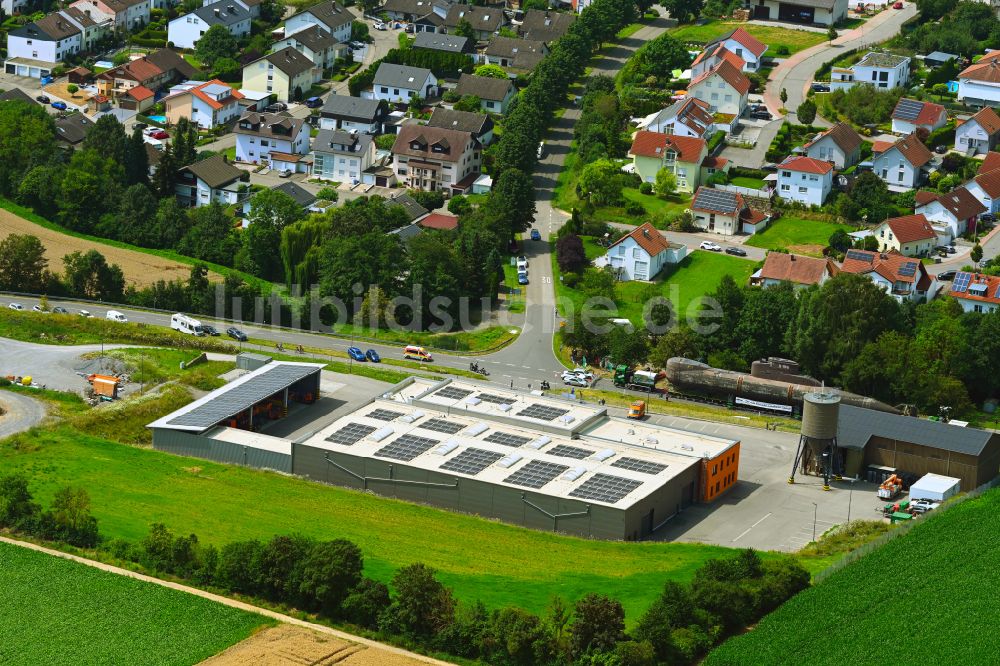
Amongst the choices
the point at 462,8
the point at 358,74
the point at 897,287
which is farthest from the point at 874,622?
the point at 462,8

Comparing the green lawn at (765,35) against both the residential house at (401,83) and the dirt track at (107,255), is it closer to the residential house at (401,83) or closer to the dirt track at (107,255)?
the residential house at (401,83)

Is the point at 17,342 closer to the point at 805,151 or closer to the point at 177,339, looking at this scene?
the point at 177,339

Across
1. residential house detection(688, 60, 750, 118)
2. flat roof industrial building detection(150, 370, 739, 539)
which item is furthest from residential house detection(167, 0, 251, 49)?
flat roof industrial building detection(150, 370, 739, 539)

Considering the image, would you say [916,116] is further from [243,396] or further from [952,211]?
[243,396]

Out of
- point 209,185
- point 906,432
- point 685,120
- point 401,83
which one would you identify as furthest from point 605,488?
point 401,83

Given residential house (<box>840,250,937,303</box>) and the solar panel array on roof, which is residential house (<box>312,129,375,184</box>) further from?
residential house (<box>840,250,937,303</box>)

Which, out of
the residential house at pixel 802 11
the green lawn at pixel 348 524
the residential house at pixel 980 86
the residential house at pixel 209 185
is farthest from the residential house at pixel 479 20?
the green lawn at pixel 348 524
